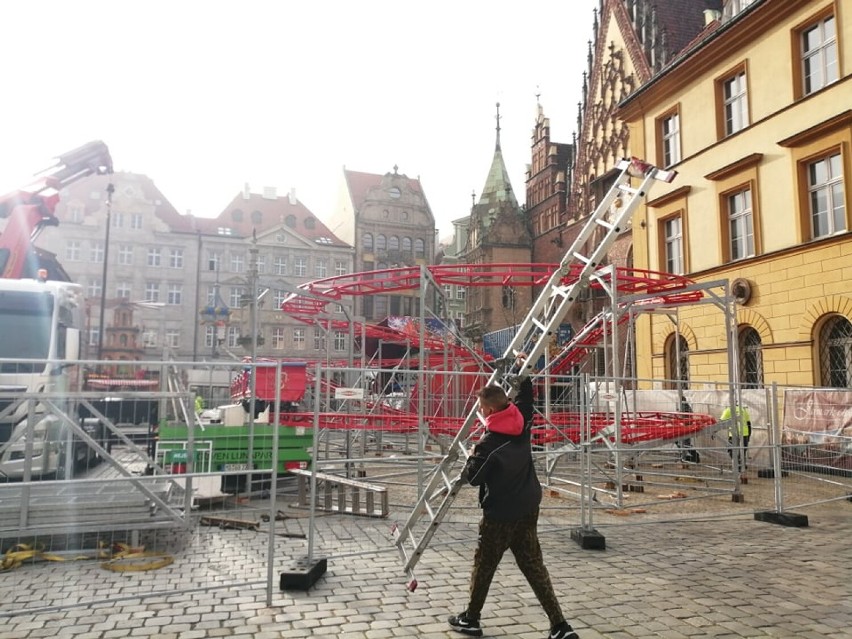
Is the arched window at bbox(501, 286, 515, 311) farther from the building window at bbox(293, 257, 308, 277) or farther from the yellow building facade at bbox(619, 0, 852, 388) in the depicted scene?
the yellow building facade at bbox(619, 0, 852, 388)

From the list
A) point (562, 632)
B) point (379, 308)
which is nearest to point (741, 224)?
point (562, 632)

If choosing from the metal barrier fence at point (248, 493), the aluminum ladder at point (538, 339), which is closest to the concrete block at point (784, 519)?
the metal barrier fence at point (248, 493)

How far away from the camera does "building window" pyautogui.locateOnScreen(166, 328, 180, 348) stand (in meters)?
52.6

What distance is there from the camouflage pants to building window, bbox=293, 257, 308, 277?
53.3m

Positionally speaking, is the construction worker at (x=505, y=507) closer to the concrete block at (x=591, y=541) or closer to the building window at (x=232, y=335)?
the concrete block at (x=591, y=541)

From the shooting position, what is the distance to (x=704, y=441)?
14.8 meters

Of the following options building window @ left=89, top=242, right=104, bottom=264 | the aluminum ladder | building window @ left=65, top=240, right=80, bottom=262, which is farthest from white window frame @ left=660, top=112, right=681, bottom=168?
building window @ left=65, top=240, right=80, bottom=262

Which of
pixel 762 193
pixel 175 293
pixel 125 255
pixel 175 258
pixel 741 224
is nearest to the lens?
pixel 762 193

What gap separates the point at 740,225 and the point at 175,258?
45208 millimetres

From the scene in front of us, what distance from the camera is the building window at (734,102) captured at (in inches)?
777

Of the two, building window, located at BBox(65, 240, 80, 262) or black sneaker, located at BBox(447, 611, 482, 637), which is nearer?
black sneaker, located at BBox(447, 611, 482, 637)

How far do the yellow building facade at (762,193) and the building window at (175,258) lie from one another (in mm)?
41017

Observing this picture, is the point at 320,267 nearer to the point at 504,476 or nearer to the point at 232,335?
the point at 232,335

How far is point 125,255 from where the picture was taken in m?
52.7
